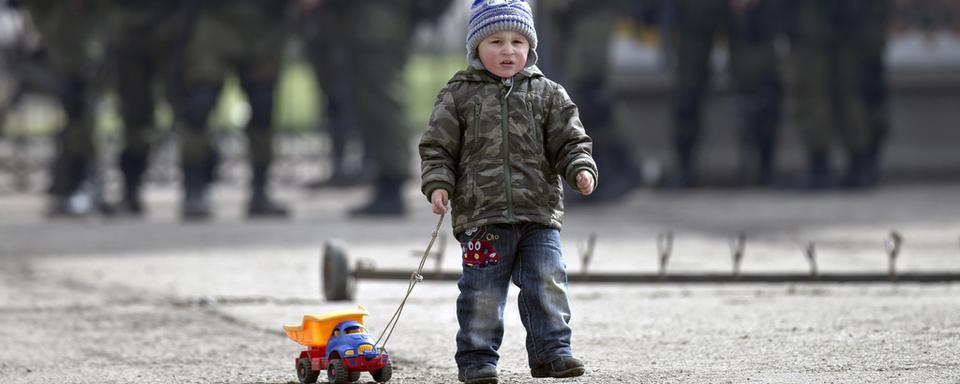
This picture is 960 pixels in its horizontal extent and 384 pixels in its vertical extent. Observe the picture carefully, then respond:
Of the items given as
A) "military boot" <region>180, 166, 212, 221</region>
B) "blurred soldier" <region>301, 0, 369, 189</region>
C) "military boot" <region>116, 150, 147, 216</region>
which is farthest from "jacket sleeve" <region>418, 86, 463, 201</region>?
"blurred soldier" <region>301, 0, 369, 189</region>

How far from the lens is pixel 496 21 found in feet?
15.3

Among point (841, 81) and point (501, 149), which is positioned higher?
point (841, 81)

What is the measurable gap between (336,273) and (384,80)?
4.53m

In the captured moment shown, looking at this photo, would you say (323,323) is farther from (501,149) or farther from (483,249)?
Result: (501,149)

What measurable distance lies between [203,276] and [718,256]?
7.53 ft

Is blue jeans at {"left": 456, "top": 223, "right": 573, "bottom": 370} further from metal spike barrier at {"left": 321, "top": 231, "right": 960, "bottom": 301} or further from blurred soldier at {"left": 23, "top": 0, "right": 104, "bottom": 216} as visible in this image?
blurred soldier at {"left": 23, "top": 0, "right": 104, "bottom": 216}

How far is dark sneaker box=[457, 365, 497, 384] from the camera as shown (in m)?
4.61

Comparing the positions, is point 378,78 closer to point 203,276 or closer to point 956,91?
point 203,276

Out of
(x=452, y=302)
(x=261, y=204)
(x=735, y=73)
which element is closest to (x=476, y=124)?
(x=452, y=302)

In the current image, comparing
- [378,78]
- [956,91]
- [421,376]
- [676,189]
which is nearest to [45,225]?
[378,78]

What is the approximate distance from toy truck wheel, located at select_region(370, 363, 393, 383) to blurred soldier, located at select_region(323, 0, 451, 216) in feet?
21.0

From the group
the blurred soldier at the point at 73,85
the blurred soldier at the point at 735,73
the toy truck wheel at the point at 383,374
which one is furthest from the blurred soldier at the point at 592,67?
the toy truck wheel at the point at 383,374

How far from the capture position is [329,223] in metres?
10.9

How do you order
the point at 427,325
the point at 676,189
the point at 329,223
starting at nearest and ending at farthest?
1. the point at 427,325
2. the point at 329,223
3. the point at 676,189
